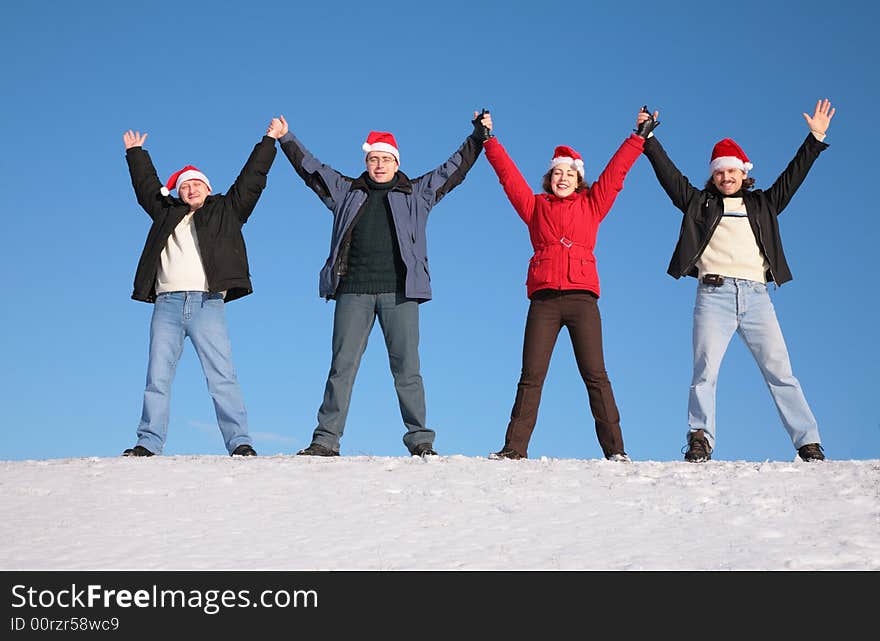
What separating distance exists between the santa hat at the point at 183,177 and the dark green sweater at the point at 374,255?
1731mm

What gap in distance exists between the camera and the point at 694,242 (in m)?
8.60

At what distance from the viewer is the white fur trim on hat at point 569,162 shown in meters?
8.84

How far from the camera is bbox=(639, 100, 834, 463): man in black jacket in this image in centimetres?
834

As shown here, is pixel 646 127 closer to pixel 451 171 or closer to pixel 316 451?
pixel 451 171

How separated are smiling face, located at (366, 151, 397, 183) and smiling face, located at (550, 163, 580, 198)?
1449mm

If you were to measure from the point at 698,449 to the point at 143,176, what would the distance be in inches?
224

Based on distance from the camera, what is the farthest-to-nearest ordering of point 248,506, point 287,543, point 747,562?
point 248,506 < point 287,543 < point 747,562

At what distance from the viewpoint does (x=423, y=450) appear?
832cm

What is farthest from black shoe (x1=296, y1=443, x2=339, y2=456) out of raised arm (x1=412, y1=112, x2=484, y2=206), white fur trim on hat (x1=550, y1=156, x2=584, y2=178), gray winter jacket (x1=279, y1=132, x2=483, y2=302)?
white fur trim on hat (x1=550, y1=156, x2=584, y2=178)

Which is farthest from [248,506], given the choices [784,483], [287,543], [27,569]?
[784,483]

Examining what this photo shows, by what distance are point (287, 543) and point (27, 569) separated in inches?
54.7

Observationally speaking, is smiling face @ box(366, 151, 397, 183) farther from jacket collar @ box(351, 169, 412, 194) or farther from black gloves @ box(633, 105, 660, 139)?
black gloves @ box(633, 105, 660, 139)

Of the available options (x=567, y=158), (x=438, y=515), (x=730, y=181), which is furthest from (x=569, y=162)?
(x=438, y=515)
